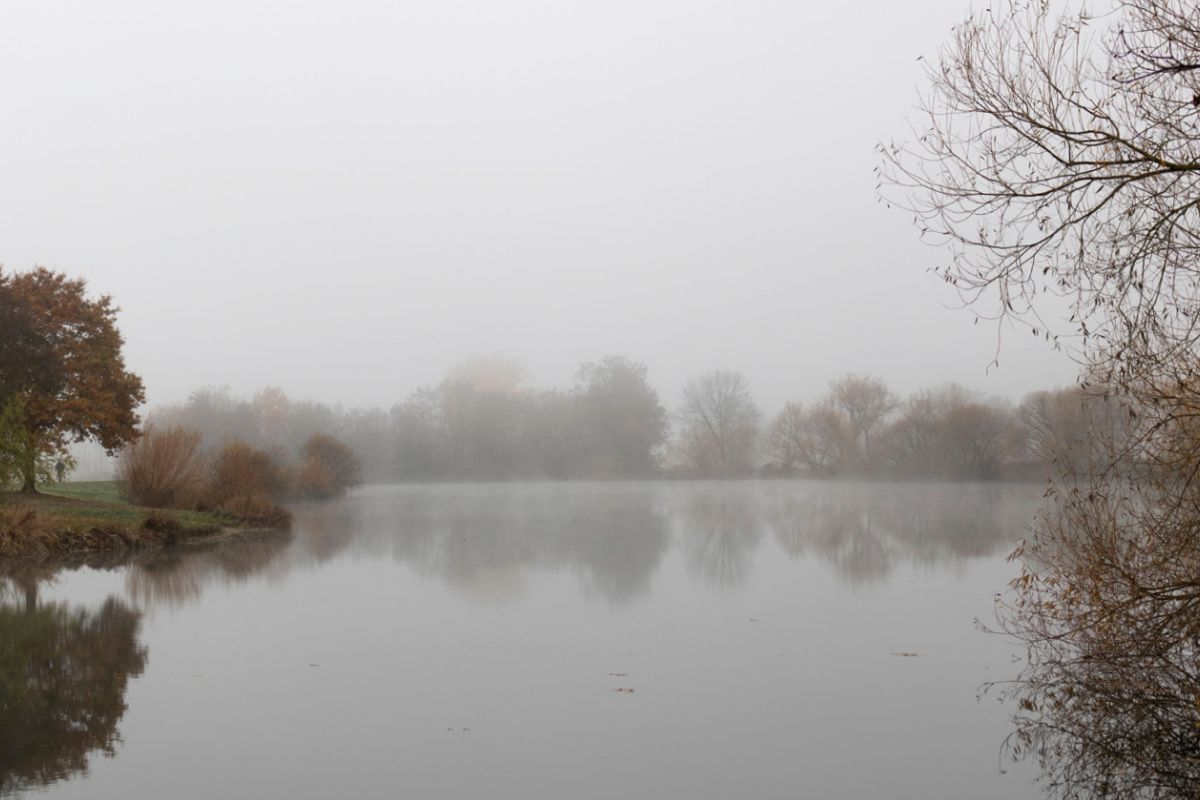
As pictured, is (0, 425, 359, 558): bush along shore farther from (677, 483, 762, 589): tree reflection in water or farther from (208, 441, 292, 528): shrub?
(677, 483, 762, 589): tree reflection in water

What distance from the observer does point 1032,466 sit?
3881 cm

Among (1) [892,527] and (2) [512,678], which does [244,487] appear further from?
(2) [512,678]

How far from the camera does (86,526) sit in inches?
607

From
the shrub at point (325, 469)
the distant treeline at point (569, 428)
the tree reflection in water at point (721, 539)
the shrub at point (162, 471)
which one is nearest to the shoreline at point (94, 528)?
the shrub at point (162, 471)

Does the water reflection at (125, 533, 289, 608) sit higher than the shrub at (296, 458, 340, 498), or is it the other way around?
the shrub at (296, 458, 340, 498)

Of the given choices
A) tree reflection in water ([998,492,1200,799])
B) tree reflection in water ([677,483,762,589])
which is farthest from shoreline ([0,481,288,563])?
tree reflection in water ([998,492,1200,799])

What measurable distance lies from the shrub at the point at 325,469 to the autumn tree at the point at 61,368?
12.6m

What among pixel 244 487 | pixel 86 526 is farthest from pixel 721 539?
pixel 244 487

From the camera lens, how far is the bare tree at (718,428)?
176 feet

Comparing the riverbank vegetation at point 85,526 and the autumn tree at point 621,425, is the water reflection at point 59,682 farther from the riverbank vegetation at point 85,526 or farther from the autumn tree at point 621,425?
the autumn tree at point 621,425

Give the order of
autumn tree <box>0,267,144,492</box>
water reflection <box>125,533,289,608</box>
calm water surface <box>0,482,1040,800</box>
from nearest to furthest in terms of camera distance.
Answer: calm water surface <box>0,482,1040,800</box> → water reflection <box>125,533,289,608</box> → autumn tree <box>0,267,144,492</box>

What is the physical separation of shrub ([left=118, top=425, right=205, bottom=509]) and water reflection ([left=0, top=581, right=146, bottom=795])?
11368 mm

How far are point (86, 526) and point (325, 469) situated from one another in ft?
67.9

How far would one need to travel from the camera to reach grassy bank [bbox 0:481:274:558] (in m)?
14.3
